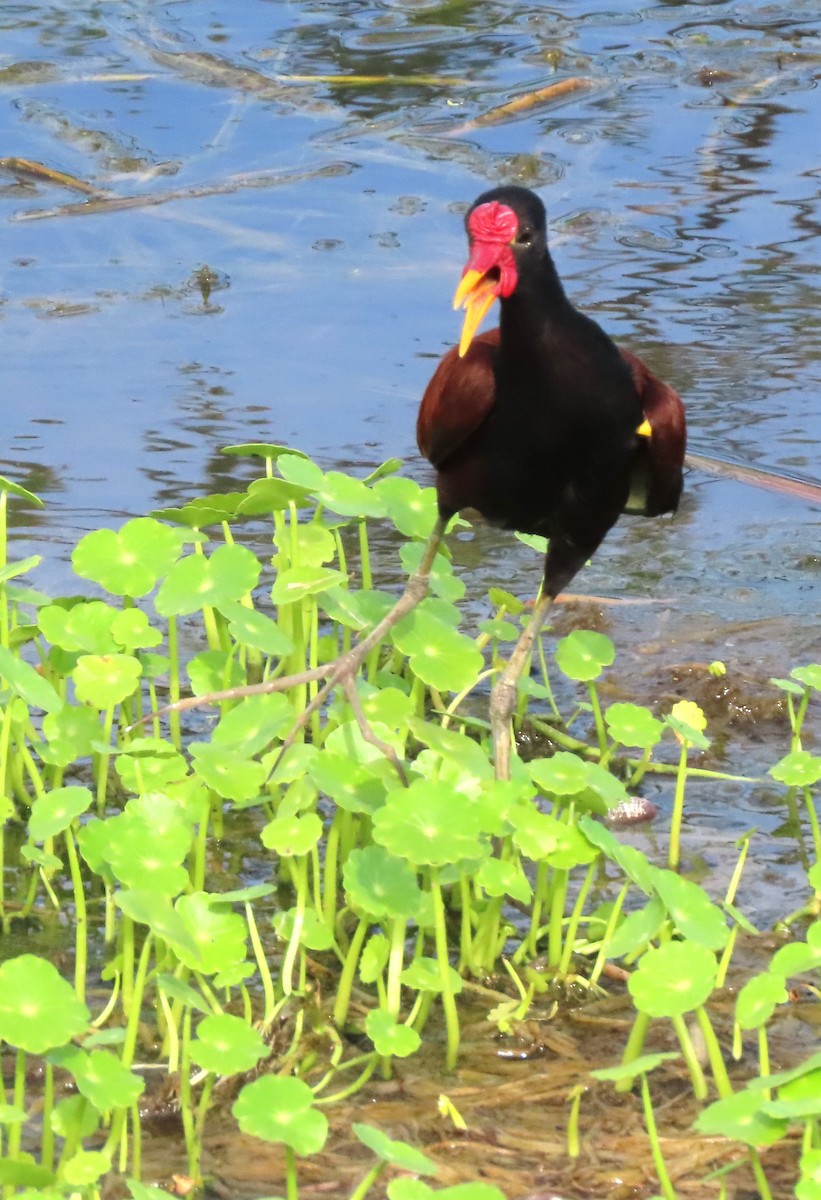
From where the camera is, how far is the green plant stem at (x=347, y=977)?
113 inches

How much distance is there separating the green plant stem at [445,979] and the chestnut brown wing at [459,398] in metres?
1.01

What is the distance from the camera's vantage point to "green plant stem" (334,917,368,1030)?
2.88 meters

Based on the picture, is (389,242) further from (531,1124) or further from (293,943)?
(531,1124)

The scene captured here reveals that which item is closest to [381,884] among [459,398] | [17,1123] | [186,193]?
[17,1123]

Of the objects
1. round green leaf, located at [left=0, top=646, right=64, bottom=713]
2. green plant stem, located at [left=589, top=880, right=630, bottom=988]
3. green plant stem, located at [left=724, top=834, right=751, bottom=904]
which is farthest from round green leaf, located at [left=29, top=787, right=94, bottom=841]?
green plant stem, located at [left=724, top=834, right=751, bottom=904]

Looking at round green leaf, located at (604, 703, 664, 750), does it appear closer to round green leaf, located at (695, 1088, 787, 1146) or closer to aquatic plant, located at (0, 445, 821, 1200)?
aquatic plant, located at (0, 445, 821, 1200)

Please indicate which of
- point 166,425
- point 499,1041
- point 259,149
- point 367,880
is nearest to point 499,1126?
point 499,1041

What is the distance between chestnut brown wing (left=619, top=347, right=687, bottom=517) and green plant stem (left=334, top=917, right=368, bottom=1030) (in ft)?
4.07

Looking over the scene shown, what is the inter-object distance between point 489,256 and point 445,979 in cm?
129

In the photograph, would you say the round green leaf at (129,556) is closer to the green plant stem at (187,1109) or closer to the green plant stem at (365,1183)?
the green plant stem at (187,1109)

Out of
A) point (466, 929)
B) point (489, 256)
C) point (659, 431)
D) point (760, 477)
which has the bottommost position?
point (760, 477)

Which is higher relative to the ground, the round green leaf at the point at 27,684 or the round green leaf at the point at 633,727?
the round green leaf at the point at 27,684

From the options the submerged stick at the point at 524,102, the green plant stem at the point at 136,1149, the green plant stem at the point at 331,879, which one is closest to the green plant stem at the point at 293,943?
the green plant stem at the point at 331,879

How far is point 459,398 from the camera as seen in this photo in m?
3.44
